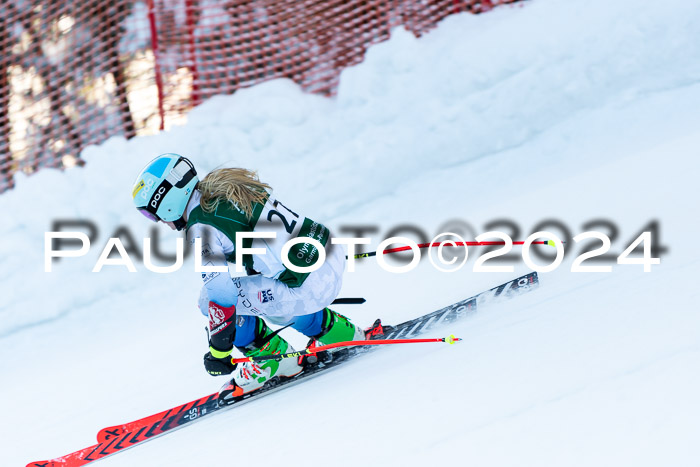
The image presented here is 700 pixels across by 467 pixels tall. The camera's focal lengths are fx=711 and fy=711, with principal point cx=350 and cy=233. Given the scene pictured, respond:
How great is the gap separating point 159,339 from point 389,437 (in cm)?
238

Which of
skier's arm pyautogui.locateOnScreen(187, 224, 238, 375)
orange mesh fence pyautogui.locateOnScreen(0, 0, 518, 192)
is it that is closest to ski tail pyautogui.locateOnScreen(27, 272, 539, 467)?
skier's arm pyautogui.locateOnScreen(187, 224, 238, 375)

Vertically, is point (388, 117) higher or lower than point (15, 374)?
higher

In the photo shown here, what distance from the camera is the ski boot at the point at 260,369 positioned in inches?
131

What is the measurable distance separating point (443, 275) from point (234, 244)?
1719mm

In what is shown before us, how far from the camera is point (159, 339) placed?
452cm

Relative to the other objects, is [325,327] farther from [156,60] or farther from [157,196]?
[156,60]

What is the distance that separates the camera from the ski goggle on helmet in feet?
9.50

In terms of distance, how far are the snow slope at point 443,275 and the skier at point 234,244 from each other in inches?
15.9

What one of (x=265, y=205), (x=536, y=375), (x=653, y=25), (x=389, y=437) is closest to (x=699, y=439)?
(x=536, y=375)

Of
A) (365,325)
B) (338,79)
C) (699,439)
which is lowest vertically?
(699,439)

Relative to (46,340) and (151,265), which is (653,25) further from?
(46,340)

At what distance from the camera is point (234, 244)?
117 inches

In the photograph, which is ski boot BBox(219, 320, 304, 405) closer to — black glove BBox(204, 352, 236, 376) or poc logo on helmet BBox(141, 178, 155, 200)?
black glove BBox(204, 352, 236, 376)

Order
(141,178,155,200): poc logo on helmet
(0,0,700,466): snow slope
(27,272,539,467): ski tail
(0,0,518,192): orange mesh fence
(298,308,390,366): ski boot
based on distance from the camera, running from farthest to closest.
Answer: (0,0,518,192): orange mesh fence → (298,308,390,366): ski boot → (27,272,539,467): ski tail → (141,178,155,200): poc logo on helmet → (0,0,700,466): snow slope
